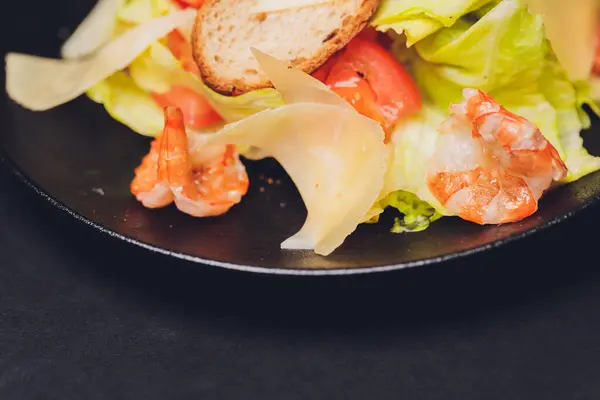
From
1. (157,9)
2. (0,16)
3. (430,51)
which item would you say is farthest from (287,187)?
(0,16)

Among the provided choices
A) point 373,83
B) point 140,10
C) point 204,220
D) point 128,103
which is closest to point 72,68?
point 128,103

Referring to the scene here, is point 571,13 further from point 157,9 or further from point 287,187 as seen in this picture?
point 157,9

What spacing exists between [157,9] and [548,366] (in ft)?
6.15

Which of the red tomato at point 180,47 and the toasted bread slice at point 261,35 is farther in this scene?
the red tomato at point 180,47

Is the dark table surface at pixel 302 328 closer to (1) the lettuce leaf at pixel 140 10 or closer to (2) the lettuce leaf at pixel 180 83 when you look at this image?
(2) the lettuce leaf at pixel 180 83

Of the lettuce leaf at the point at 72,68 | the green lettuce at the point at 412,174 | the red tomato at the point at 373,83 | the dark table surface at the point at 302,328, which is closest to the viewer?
the dark table surface at the point at 302,328

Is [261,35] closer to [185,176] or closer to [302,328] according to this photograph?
[185,176]

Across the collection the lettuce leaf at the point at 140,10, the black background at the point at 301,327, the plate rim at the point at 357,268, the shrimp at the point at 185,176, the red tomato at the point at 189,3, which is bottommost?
the black background at the point at 301,327

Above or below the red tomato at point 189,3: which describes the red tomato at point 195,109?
below

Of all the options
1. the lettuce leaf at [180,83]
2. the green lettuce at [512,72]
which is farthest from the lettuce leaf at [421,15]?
the lettuce leaf at [180,83]

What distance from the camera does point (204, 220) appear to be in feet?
8.93

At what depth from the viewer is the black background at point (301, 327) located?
2252mm

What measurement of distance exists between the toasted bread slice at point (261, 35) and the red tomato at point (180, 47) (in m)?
0.14

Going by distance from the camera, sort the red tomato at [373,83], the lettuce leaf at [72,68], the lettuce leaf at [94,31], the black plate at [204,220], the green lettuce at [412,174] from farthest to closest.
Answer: the lettuce leaf at [94,31] → the lettuce leaf at [72,68] → the red tomato at [373,83] → the green lettuce at [412,174] → the black plate at [204,220]
